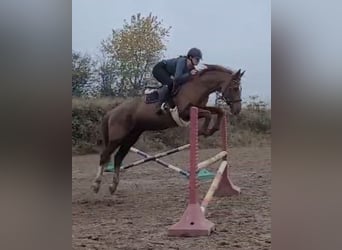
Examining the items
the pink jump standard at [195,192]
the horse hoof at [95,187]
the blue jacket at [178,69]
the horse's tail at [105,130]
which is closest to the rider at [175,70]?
the blue jacket at [178,69]

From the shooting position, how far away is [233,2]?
2.70 meters

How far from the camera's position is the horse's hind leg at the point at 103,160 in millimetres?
2789

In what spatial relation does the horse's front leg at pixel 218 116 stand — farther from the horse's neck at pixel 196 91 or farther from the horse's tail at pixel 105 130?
the horse's tail at pixel 105 130

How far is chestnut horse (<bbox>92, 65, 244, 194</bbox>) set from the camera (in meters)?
2.77

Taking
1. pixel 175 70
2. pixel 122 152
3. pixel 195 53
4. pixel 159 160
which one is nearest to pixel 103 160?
pixel 122 152

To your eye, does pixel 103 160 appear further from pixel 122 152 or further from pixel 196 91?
pixel 196 91

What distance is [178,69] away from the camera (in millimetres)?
2783

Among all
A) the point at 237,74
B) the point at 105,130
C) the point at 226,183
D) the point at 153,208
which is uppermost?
the point at 237,74

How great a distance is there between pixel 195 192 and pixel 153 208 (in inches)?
8.2
